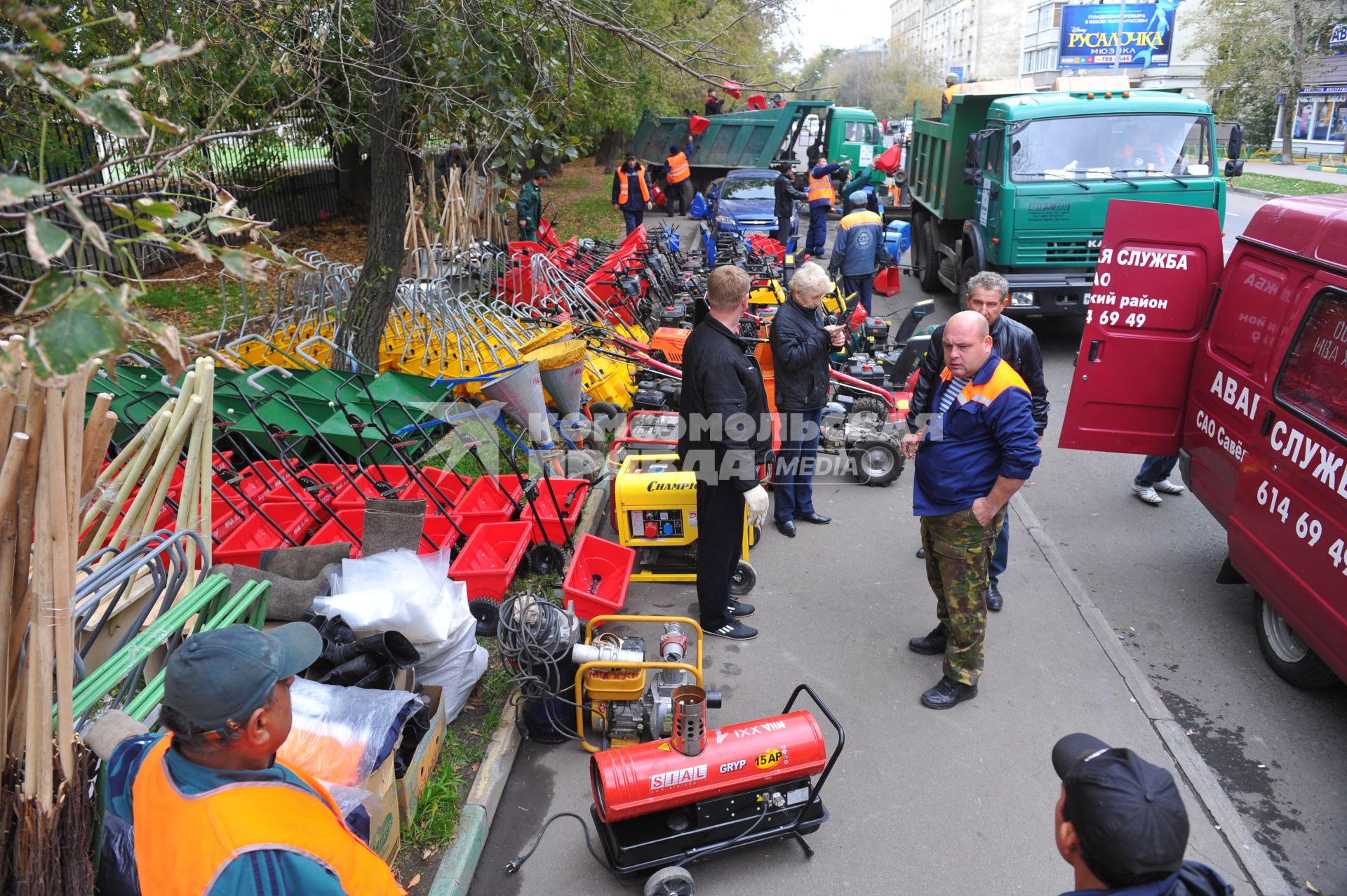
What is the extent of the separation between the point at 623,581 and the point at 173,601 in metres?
2.39

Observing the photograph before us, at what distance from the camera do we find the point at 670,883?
3168 mm

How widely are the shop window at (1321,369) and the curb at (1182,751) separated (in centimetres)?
152

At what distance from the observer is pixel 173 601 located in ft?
10.3

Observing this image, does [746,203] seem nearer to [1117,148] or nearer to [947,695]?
[1117,148]

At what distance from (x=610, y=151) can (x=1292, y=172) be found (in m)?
27.1

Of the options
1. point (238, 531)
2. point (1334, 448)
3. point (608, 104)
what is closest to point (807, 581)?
point (1334, 448)

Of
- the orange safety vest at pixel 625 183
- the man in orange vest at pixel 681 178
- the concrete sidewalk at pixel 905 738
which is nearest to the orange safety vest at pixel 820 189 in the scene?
the orange safety vest at pixel 625 183

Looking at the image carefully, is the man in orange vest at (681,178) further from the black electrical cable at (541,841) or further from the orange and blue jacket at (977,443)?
the black electrical cable at (541,841)

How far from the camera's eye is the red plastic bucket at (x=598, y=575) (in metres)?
4.66

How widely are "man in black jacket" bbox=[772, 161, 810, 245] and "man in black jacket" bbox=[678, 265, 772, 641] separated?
11.2 meters

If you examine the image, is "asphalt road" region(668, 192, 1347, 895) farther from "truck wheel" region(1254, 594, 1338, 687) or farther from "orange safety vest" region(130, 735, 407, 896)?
"orange safety vest" region(130, 735, 407, 896)

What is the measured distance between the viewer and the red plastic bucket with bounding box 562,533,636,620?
184 inches

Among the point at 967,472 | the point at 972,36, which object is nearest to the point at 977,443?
the point at 967,472

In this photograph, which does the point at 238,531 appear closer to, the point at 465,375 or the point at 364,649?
the point at 364,649
